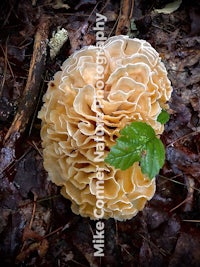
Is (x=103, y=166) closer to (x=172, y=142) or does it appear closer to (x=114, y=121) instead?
(x=114, y=121)

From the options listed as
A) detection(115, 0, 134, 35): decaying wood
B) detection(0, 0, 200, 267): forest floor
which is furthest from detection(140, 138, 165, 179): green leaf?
detection(115, 0, 134, 35): decaying wood

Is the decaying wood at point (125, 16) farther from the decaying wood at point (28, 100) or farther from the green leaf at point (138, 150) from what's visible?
the green leaf at point (138, 150)

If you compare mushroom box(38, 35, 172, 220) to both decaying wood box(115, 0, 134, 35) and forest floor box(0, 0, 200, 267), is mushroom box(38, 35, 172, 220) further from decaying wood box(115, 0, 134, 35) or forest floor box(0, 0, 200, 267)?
decaying wood box(115, 0, 134, 35)

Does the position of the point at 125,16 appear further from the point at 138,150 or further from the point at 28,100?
the point at 138,150

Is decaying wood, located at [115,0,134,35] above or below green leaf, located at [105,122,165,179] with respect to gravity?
above

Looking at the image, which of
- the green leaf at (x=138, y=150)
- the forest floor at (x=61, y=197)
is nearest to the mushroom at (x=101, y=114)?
the green leaf at (x=138, y=150)

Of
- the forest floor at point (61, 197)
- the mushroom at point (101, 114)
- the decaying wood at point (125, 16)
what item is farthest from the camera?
the decaying wood at point (125, 16)
